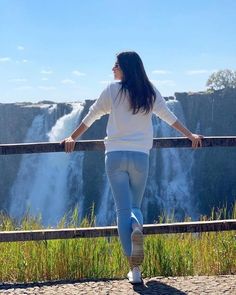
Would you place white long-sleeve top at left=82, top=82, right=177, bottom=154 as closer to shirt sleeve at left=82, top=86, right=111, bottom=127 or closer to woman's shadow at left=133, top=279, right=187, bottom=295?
shirt sleeve at left=82, top=86, right=111, bottom=127

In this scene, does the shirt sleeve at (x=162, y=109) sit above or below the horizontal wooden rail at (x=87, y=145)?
above

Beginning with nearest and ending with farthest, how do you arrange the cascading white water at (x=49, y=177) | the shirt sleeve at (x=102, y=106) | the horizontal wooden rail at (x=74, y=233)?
the shirt sleeve at (x=102, y=106), the horizontal wooden rail at (x=74, y=233), the cascading white water at (x=49, y=177)

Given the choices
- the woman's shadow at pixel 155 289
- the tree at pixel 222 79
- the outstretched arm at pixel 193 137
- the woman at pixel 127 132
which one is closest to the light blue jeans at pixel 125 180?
the woman at pixel 127 132

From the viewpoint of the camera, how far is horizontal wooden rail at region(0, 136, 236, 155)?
469 centimetres

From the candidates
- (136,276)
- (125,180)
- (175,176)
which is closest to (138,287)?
(136,276)

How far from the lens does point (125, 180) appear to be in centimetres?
420

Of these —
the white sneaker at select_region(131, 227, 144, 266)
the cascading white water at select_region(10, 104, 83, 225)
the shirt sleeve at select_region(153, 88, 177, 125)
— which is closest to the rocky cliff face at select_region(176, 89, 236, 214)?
the cascading white water at select_region(10, 104, 83, 225)

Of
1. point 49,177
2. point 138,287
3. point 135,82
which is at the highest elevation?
point 135,82

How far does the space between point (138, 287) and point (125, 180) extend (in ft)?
2.53

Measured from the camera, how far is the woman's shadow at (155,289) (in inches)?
161

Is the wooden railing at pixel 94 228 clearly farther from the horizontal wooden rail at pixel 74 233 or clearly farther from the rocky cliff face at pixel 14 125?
the rocky cliff face at pixel 14 125

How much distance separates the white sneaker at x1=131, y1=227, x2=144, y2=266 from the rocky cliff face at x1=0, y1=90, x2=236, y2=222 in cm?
3454

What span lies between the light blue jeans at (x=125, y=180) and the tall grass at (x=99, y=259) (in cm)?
67

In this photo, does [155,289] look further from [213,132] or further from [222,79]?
Result: [222,79]
